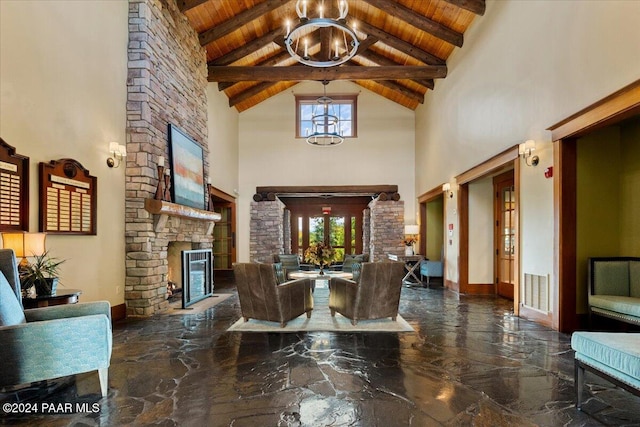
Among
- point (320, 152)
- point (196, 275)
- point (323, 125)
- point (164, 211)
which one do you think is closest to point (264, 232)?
point (320, 152)

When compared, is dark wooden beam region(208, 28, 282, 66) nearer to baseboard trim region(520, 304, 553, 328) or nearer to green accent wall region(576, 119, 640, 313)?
green accent wall region(576, 119, 640, 313)

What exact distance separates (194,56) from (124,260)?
4000mm

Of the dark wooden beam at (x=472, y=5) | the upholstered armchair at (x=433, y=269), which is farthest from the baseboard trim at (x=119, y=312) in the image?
the dark wooden beam at (x=472, y=5)

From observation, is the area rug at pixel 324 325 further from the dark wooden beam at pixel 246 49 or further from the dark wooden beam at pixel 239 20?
the dark wooden beam at pixel 246 49

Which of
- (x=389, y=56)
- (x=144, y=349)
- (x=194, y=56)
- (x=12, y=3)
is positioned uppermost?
(x=389, y=56)

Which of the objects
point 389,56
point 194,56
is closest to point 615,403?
point 194,56

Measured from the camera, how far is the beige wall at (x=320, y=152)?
35.0ft

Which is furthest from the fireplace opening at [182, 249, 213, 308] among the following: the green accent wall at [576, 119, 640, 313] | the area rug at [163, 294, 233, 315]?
the green accent wall at [576, 119, 640, 313]

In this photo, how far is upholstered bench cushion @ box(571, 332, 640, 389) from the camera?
6.51 feet

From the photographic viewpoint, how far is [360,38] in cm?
828

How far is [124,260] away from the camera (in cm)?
491

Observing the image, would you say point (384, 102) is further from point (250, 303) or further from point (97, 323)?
point (97, 323)

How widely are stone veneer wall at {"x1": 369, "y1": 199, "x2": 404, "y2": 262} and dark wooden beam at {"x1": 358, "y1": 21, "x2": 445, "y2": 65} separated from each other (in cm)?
406

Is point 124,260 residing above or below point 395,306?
above
